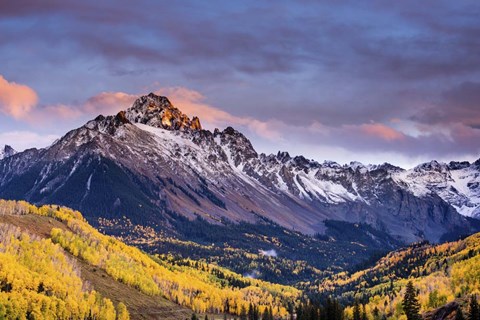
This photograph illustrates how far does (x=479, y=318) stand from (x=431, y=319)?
23.4 meters

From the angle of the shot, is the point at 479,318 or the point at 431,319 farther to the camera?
the point at 431,319

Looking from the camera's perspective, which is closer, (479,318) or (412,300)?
(479,318)

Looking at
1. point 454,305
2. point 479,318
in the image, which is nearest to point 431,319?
point 454,305

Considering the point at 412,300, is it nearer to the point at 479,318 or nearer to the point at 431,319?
the point at 431,319

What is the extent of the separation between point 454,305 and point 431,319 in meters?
8.44

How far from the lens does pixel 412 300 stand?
197m

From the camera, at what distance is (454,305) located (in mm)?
175500

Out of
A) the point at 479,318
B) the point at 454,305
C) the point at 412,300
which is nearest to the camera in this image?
the point at 479,318

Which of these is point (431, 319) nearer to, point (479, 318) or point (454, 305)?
point (454, 305)

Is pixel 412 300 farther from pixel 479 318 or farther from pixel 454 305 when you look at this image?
pixel 479 318

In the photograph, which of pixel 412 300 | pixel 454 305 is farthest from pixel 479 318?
pixel 412 300

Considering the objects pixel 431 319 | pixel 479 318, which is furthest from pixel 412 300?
pixel 479 318

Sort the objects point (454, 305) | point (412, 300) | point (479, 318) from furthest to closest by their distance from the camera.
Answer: point (412, 300)
point (454, 305)
point (479, 318)

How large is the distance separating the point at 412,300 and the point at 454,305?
2265 cm
